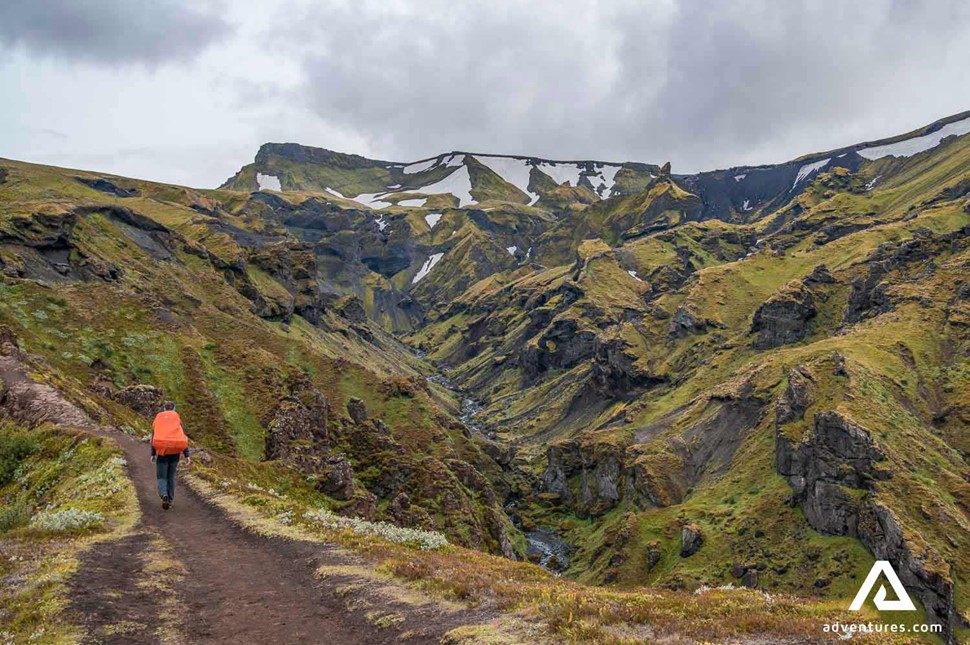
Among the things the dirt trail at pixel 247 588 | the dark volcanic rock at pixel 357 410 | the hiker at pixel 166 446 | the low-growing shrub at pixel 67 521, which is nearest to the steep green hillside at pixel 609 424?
the dark volcanic rock at pixel 357 410

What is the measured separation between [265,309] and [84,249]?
162 feet

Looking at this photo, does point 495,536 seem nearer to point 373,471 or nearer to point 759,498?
point 373,471

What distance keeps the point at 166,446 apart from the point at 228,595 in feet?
32.0

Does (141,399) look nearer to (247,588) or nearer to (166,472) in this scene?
(166,472)

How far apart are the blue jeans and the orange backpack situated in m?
0.46

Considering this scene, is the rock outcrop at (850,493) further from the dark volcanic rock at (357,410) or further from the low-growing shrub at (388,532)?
the low-growing shrub at (388,532)

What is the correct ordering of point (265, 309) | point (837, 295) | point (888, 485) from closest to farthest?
point (888, 485)
point (265, 309)
point (837, 295)

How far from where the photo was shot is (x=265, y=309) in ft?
506

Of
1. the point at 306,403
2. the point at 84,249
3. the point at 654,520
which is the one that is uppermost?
the point at 84,249

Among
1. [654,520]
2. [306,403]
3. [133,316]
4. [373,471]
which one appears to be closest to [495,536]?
[373,471]

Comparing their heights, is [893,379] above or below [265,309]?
below

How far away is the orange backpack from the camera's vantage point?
78.7 feet

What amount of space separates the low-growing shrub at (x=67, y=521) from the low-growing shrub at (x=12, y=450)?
35.5 feet

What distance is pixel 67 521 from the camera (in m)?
21.0
